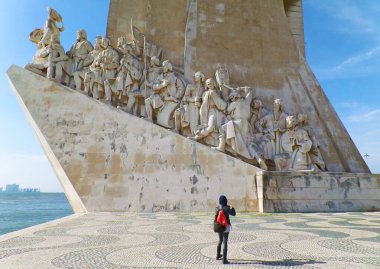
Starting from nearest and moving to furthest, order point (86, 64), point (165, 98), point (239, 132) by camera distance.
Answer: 1. point (239, 132)
2. point (165, 98)
3. point (86, 64)

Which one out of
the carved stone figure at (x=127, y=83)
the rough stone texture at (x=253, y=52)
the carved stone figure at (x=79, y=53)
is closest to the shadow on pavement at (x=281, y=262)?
the carved stone figure at (x=127, y=83)

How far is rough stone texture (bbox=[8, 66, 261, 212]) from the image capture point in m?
8.35

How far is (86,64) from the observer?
10125mm

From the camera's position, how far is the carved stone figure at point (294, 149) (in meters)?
8.85

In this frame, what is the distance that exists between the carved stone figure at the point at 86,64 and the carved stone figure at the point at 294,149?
235 inches

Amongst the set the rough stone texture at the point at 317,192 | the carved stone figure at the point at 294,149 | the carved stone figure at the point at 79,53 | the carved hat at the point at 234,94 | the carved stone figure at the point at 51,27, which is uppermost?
the carved stone figure at the point at 51,27

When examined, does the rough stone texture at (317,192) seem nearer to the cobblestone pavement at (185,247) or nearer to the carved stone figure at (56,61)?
the cobblestone pavement at (185,247)

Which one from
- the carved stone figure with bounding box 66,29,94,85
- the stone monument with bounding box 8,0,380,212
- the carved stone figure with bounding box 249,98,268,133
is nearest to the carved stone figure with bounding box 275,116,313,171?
the stone monument with bounding box 8,0,380,212

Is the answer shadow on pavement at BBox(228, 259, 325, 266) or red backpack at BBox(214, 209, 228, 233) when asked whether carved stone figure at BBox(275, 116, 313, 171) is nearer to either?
shadow on pavement at BBox(228, 259, 325, 266)

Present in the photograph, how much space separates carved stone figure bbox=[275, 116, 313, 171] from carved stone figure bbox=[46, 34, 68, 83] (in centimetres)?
660

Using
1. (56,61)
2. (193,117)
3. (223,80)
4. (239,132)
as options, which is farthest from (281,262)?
(56,61)

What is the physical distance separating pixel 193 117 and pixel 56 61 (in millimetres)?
4376

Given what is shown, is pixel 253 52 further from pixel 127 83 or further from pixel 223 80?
pixel 127 83

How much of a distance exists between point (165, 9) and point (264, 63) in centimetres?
384
